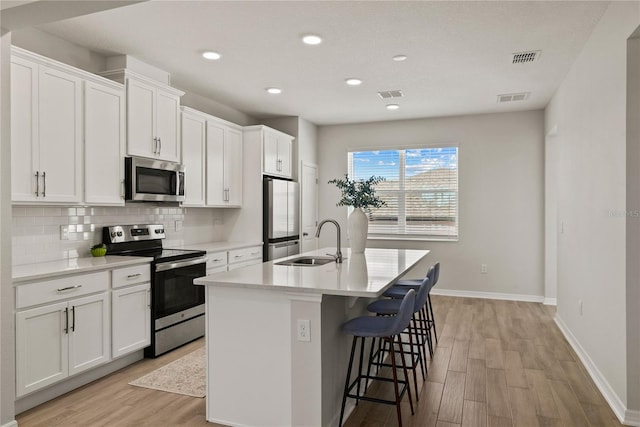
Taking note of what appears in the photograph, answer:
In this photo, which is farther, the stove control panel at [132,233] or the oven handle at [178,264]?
the stove control panel at [132,233]

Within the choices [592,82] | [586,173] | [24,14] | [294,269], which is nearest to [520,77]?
[592,82]

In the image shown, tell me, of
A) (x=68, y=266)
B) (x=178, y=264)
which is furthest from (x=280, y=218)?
(x=68, y=266)

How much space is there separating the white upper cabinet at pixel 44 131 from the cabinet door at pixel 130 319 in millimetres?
842

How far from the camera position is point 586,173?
141 inches

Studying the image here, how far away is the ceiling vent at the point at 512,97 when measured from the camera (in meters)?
5.25

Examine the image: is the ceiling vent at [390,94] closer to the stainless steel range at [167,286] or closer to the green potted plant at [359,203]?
the green potted plant at [359,203]

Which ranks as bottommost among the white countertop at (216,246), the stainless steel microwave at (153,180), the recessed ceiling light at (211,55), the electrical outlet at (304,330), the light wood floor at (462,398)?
the light wood floor at (462,398)

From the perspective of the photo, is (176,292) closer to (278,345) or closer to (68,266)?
(68,266)

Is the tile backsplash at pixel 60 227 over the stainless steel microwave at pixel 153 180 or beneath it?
beneath

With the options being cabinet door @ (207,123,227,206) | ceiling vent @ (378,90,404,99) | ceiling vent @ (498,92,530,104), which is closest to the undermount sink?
cabinet door @ (207,123,227,206)

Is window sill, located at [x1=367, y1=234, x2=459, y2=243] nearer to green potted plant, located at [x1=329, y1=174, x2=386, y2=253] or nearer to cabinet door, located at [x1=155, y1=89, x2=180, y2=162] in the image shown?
green potted plant, located at [x1=329, y1=174, x2=386, y2=253]

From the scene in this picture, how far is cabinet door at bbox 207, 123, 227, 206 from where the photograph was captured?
507cm

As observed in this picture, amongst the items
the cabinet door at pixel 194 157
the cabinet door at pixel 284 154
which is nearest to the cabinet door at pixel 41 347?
the cabinet door at pixel 194 157

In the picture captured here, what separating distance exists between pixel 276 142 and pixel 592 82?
12.1 ft
